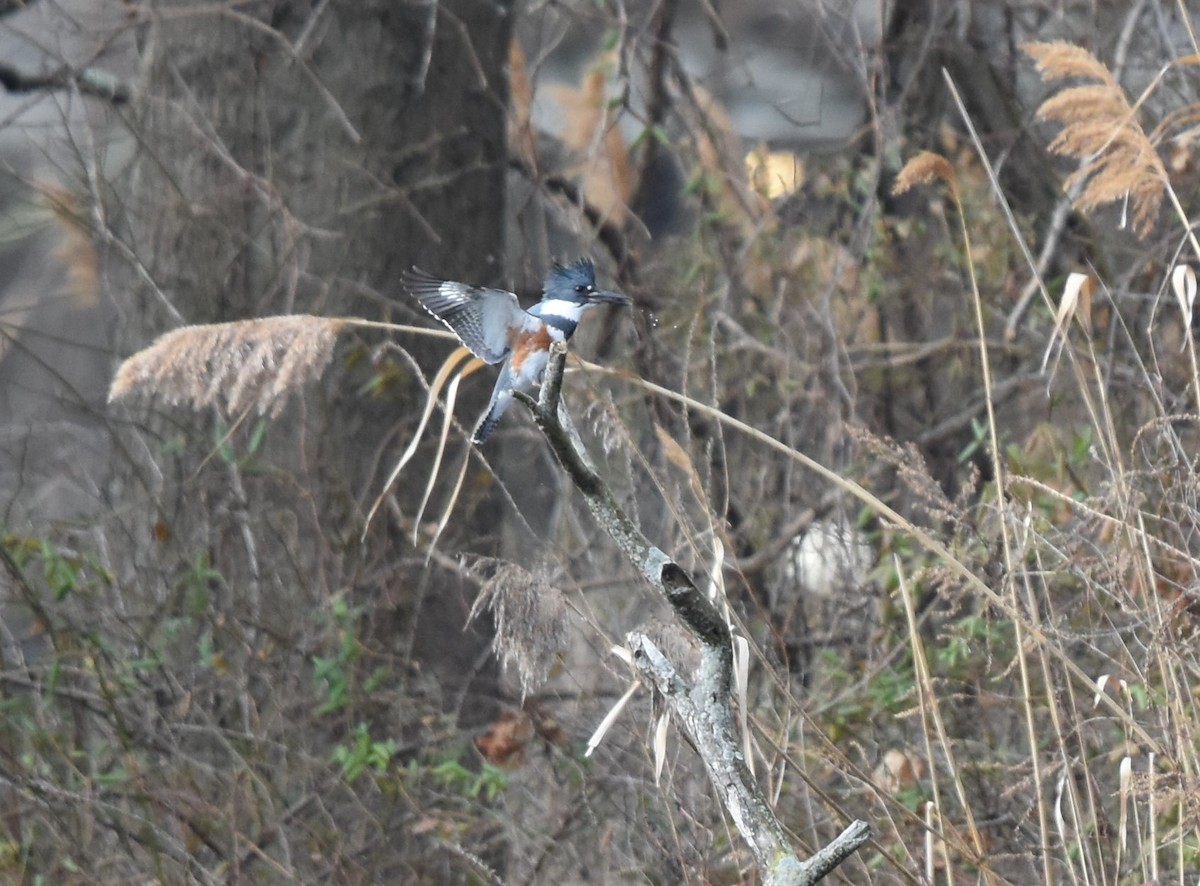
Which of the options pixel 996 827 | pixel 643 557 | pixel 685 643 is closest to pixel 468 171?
pixel 996 827

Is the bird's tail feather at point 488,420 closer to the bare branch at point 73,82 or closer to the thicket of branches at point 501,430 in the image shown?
the thicket of branches at point 501,430

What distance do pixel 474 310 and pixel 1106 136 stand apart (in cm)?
106

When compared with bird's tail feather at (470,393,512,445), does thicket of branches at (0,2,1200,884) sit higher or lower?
lower

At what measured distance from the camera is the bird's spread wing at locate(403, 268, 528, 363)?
262cm

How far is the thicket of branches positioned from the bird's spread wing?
1.97ft

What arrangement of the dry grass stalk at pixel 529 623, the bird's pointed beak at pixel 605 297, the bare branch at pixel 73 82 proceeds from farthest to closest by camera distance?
the bare branch at pixel 73 82 < the bird's pointed beak at pixel 605 297 < the dry grass stalk at pixel 529 623

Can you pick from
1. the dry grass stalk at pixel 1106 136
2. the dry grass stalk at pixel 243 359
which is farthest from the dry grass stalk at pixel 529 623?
the dry grass stalk at pixel 1106 136

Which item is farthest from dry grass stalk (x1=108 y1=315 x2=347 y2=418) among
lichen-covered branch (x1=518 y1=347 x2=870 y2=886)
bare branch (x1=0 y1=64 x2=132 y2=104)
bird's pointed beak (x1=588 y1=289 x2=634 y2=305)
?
bare branch (x1=0 y1=64 x2=132 y2=104)

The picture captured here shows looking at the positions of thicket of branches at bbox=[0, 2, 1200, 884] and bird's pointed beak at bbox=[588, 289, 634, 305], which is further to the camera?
thicket of branches at bbox=[0, 2, 1200, 884]

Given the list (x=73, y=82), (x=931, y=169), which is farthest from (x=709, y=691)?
(x=73, y=82)

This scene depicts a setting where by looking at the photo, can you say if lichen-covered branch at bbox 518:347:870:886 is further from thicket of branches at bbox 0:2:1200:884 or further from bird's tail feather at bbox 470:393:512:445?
thicket of branches at bbox 0:2:1200:884

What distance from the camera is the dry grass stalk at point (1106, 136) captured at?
2.42 meters

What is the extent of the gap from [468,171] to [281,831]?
2240 mm

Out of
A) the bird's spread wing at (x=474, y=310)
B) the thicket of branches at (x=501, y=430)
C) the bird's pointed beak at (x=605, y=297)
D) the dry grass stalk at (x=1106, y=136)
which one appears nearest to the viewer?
the dry grass stalk at (x=1106, y=136)
